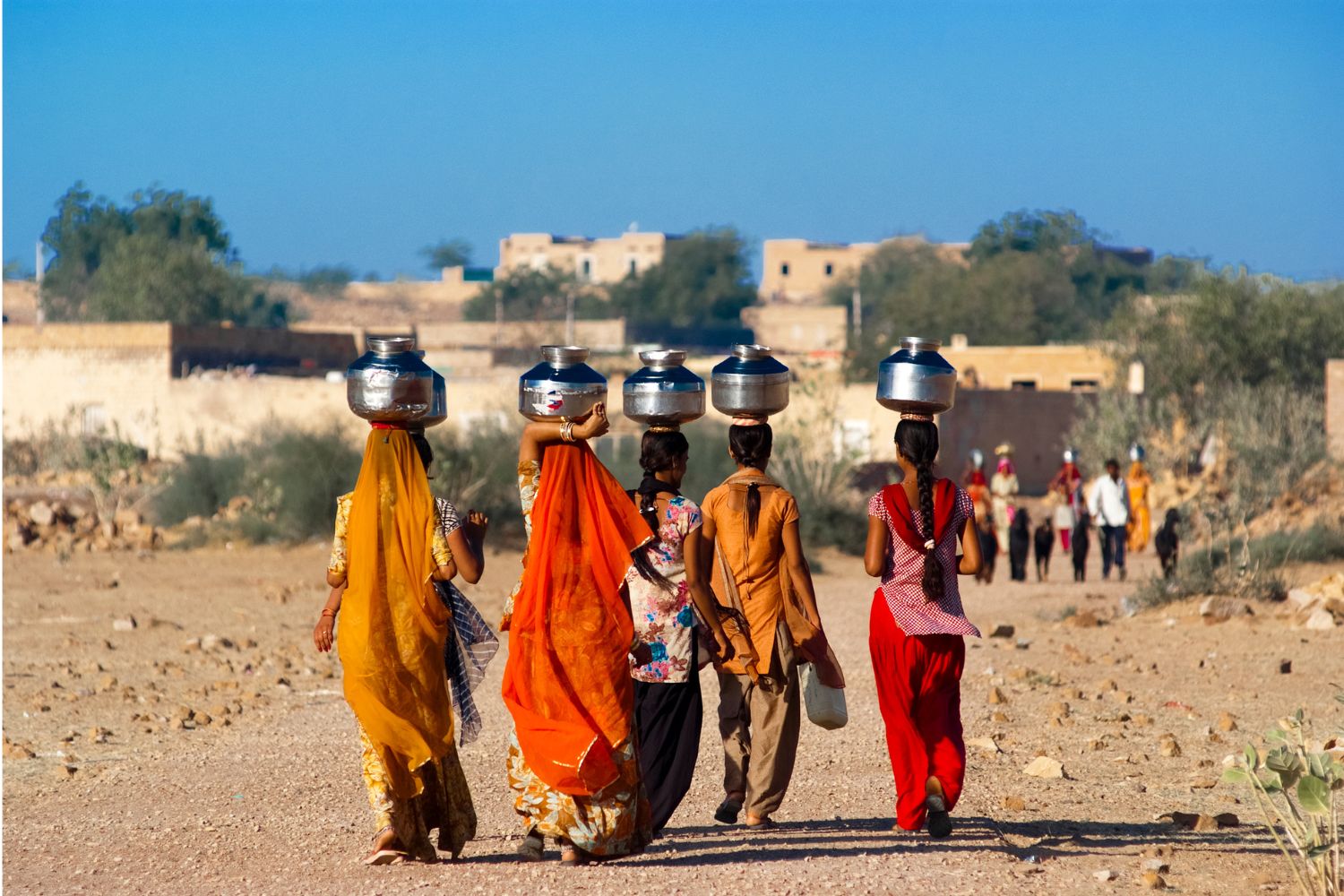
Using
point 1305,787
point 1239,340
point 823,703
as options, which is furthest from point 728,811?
point 1239,340

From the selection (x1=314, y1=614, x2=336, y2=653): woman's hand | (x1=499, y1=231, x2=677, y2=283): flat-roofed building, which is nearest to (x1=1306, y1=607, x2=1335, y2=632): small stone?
(x1=314, y1=614, x2=336, y2=653): woman's hand

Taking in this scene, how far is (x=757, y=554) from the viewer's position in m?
6.27

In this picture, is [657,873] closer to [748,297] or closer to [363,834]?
[363,834]

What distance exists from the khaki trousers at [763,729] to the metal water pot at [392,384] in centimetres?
143

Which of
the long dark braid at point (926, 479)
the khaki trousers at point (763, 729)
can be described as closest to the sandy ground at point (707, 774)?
the khaki trousers at point (763, 729)

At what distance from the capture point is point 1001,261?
196 ft

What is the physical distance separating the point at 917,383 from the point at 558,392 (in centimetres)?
130

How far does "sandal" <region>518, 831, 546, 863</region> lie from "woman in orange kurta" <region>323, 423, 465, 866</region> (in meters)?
0.25

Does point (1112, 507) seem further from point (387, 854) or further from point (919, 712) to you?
point (387, 854)

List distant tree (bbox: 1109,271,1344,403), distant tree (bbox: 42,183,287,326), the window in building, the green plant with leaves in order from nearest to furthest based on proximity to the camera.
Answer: the green plant with leaves → distant tree (bbox: 1109,271,1344,403) → the window in building → distant tree (bbox: 42,183,287,326)

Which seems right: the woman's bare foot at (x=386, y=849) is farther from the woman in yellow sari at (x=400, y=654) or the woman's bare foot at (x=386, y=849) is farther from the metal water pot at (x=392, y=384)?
the metal water pot at (x=392, y=384)

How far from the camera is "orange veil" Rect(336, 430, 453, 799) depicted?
5.81 meters

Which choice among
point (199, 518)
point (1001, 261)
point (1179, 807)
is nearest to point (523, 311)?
point (1001, 261)

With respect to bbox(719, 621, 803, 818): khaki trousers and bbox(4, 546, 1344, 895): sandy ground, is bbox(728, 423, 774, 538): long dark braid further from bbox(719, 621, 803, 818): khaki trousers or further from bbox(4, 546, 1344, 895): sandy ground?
bbox(4, 546, 1344, 895): sandy ground
